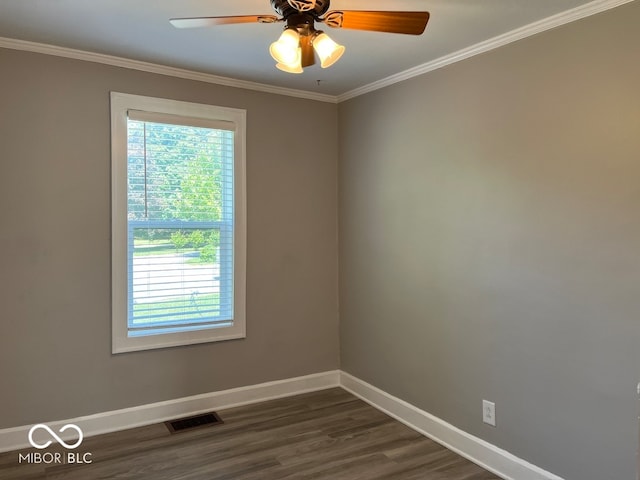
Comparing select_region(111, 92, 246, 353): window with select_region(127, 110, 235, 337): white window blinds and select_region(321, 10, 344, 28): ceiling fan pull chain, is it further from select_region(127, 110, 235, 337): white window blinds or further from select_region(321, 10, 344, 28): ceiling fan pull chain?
select_region(321, 10, 344, 28): ceiling fan pull chain

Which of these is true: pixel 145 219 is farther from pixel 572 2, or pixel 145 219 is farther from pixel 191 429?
pixel 572 2

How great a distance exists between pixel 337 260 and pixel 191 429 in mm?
1673

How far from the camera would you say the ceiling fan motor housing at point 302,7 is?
1.73 metres

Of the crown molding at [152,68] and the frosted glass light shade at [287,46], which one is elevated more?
the crown molding at [152,68]

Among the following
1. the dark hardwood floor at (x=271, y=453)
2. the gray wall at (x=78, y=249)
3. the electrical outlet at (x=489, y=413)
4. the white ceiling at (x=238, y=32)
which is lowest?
the dark hardwood floor at (x=271, y=453)

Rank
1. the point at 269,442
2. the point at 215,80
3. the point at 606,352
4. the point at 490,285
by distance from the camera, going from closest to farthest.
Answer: the point at 606,352
the point at 490,285
the point at 269,442
the point at 215,80

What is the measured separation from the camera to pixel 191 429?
3133 mm

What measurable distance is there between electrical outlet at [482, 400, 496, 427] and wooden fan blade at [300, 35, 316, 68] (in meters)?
2.06

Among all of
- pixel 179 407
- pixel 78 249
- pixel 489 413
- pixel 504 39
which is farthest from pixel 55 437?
pixel 504 39

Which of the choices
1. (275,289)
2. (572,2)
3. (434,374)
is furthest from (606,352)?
(275,289)

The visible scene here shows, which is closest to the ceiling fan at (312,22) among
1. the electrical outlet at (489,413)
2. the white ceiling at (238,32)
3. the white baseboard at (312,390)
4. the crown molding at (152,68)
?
the white ceiling at (238,32)

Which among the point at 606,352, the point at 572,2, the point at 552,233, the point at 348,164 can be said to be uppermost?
the point at 572,2
